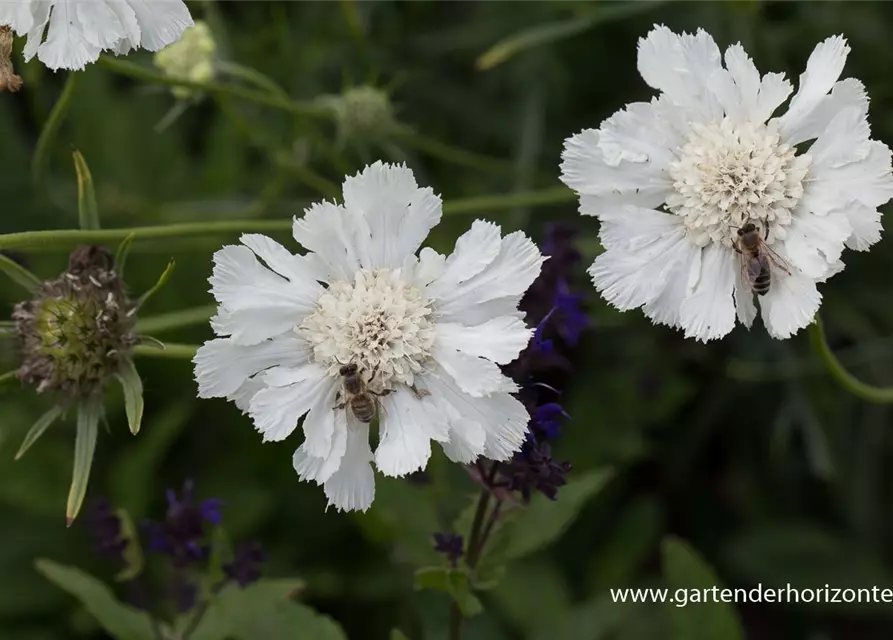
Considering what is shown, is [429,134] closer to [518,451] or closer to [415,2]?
[415,2]

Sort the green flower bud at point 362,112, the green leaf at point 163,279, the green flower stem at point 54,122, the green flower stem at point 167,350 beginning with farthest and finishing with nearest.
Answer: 1. the green flower bud at point 362,112
2. the green flower stem at point 54,122
3. the green flower stem at point 167,350
4. the green leaf at point 163,279

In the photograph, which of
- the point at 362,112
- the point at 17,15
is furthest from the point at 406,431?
the point at 362,112

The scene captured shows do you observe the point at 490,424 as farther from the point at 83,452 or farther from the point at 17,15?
the point at 17,15

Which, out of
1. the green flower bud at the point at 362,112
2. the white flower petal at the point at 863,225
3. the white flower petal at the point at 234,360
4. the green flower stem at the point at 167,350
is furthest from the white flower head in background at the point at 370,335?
the green flower bud at the point at 362,112

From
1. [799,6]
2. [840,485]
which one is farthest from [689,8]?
[840,485]

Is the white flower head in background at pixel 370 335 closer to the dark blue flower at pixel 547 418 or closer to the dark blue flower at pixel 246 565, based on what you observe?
the dark blue flower at pixel 547 418
